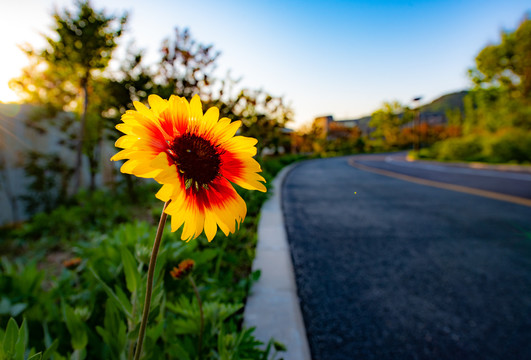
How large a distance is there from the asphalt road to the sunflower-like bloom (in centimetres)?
130

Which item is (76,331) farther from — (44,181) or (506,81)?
(506,81)

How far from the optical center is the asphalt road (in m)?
1.71

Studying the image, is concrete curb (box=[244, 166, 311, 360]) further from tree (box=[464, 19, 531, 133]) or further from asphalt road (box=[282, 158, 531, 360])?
tree (box=[464, 19, 531, 133])

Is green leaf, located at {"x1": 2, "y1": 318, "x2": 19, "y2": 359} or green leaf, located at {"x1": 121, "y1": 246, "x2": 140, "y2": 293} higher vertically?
green leaf, located at {"x1": 121, "y1": 246, "x2": 140, "y2": 293}

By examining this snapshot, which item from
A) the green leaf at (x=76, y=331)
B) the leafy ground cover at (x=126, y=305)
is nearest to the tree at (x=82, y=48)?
the leafy ground cover at (x=126, y=305)

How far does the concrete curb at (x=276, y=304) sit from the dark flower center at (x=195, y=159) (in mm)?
1108

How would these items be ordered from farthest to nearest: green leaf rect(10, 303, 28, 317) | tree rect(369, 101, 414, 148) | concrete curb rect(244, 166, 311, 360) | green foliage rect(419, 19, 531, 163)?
tree rect(369, 101, 414, 148) < green foliage rect(419, 19, 531, 163) < concrete curb rect(244, 166, 311, 360) < green leaf rect(10, 303, 28, 317)

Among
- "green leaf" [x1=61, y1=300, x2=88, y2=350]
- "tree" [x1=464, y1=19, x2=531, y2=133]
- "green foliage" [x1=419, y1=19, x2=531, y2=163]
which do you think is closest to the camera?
"green leaf" [x1=61, y1=300, x2=88, y2=350]

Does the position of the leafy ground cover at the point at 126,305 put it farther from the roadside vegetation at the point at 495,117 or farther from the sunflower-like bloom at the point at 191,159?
the roadside vegetation at the point at 495,117

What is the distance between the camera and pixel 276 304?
1.80m

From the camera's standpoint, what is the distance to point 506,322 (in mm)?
1926

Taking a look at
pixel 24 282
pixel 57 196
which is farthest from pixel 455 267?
pixel 57 196

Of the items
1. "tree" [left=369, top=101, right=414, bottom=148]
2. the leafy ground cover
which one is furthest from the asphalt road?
"tree" [left=369, top=101, right=414, bottom=148]

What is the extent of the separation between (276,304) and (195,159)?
144 cm
